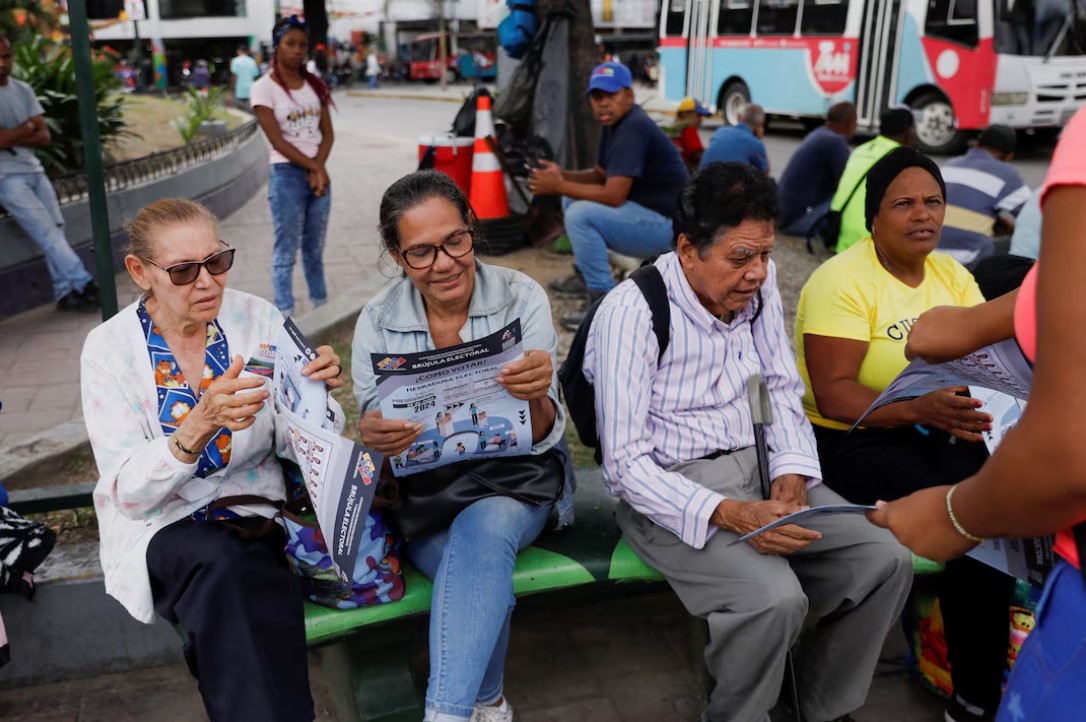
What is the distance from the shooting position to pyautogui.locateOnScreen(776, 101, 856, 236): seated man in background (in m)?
7.46

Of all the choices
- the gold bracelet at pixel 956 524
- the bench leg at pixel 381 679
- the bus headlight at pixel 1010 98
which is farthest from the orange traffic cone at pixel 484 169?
the bus headlight at pixel 1010 98

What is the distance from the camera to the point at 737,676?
2.35m

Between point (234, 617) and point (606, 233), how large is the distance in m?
3.50

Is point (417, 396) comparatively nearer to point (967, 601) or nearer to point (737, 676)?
point (737, 676)

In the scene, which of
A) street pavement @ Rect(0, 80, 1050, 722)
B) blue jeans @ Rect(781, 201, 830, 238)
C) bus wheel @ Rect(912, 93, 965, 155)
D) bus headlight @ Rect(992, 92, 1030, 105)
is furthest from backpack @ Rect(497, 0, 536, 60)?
bus headlight @ Rect(992, 92, 1030, 105)

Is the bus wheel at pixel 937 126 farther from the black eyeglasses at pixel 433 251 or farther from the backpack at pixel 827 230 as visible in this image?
the black eyeglasses at pixel 433 251

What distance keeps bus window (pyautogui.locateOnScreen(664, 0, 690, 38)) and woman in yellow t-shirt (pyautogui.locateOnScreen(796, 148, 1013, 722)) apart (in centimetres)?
1519

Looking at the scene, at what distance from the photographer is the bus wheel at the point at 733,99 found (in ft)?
54.5

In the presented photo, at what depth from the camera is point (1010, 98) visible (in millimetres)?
12594

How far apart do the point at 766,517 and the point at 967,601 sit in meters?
0.71

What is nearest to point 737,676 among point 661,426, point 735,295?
point 661,426

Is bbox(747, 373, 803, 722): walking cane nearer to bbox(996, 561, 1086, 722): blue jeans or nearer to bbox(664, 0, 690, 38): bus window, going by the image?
bbox(996, 561, 1086, 722): blue jeans

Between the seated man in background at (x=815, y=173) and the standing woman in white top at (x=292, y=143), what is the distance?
3699 millimetres

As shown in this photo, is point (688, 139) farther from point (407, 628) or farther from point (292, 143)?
point (407, 628)
